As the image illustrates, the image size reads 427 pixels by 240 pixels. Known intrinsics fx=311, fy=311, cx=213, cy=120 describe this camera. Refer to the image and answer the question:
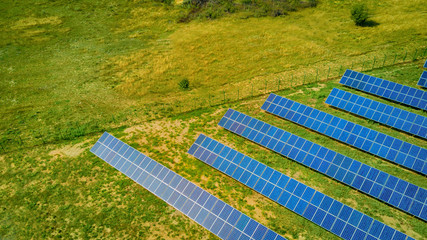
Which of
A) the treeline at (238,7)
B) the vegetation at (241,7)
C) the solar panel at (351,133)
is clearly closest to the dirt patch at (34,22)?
the treeline at (238,7)

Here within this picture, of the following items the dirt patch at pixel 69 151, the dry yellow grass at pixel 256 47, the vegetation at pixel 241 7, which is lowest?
the dry yellow grass at pixel 256 47

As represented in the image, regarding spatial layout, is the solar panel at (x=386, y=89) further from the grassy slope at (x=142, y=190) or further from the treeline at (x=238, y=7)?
the treeline at (x=238, y=7)

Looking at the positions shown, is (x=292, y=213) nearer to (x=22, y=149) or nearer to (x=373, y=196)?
(x=373, y=196)

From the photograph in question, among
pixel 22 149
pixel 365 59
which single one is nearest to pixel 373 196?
pixel 365 59

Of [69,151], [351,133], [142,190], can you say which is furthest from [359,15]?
[69,151]

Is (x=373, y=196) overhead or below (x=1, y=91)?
below

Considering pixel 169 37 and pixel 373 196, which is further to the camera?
pixel 169 37
